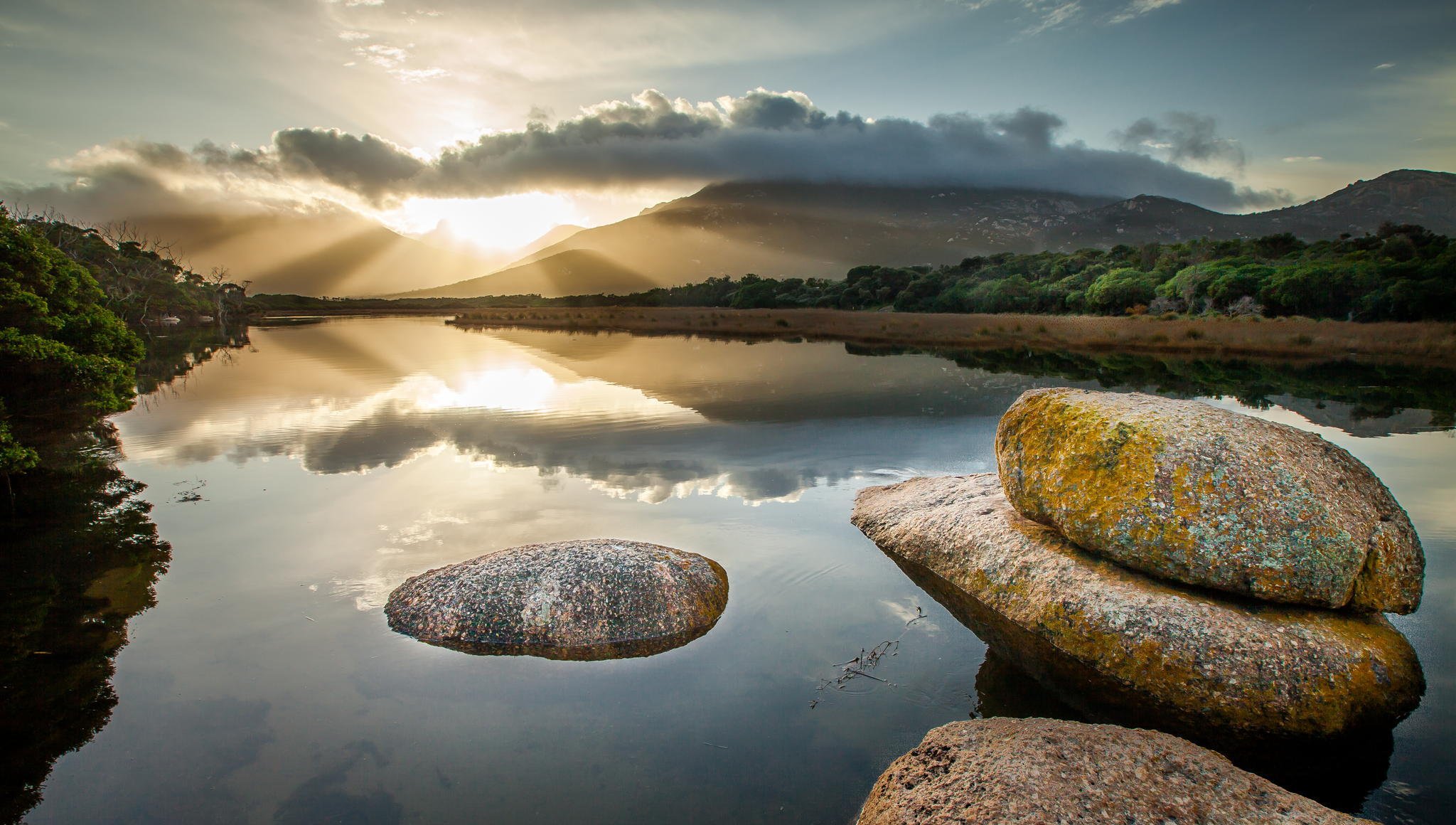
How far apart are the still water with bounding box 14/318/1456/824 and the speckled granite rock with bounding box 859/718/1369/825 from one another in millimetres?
722

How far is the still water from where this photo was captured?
5.66 metres

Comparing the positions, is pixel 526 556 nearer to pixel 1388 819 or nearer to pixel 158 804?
pixel 158 804

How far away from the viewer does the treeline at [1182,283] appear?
45.2 meters

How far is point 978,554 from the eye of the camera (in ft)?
29.9

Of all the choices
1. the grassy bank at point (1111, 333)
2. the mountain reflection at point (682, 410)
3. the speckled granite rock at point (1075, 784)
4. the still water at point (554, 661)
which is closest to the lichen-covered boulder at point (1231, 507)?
the still water at point (554, 661)

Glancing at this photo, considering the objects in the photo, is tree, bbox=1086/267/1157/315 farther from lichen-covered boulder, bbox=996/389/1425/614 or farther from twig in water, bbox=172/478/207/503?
twig in water, bbox=172/478/207/503

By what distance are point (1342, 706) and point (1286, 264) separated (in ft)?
228

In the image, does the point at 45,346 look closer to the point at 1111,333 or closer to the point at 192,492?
the point at 192,492

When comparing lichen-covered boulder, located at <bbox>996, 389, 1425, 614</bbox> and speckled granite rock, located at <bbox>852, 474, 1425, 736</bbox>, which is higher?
lichen-covered boulder, located at <bbox>996, 389, 1425, 614</bbox>

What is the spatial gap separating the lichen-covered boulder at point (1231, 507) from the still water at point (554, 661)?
1454 millimetres

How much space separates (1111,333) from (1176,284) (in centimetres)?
2333

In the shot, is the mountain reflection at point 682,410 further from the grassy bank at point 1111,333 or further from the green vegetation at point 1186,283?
the green vegetation at point 1186,283

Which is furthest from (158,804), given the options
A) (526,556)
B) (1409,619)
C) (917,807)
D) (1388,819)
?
(1409,619)

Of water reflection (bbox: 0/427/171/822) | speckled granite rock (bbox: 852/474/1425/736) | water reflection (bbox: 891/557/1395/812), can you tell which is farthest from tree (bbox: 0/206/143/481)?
speckled granite rock (bbox: 852/474/1425/736)
